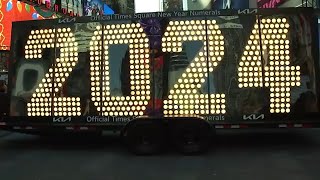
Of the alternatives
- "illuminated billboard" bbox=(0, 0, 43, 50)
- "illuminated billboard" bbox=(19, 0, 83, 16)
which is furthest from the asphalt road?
"illuminated billboard" bbox=(19, 0, 83, 16)

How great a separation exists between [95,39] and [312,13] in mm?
4391

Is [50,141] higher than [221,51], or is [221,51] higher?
[221,51]

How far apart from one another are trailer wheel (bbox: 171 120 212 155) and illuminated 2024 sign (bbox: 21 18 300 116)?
0.31 m

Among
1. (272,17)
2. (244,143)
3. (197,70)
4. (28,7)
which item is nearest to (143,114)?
(197,70)

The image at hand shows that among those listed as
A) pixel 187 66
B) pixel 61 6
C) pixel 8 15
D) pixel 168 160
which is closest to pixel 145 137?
pixel 168 160

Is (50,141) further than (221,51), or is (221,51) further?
(50,141)

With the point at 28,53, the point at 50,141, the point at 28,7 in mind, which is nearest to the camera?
the point at 28,53

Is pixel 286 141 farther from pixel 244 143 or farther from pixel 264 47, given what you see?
pixel 264 47

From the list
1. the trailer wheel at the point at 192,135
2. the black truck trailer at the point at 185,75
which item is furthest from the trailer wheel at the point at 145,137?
the trailer wheel at the point at 192,135

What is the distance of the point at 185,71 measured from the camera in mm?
10039

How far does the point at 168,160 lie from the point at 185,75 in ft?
5.83

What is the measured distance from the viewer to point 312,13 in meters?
9.92

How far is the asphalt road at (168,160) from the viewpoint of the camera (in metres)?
7.94

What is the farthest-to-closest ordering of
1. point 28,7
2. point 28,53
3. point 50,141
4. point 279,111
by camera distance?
point 28,7
point 50,141
point 28,53
point 279,111
